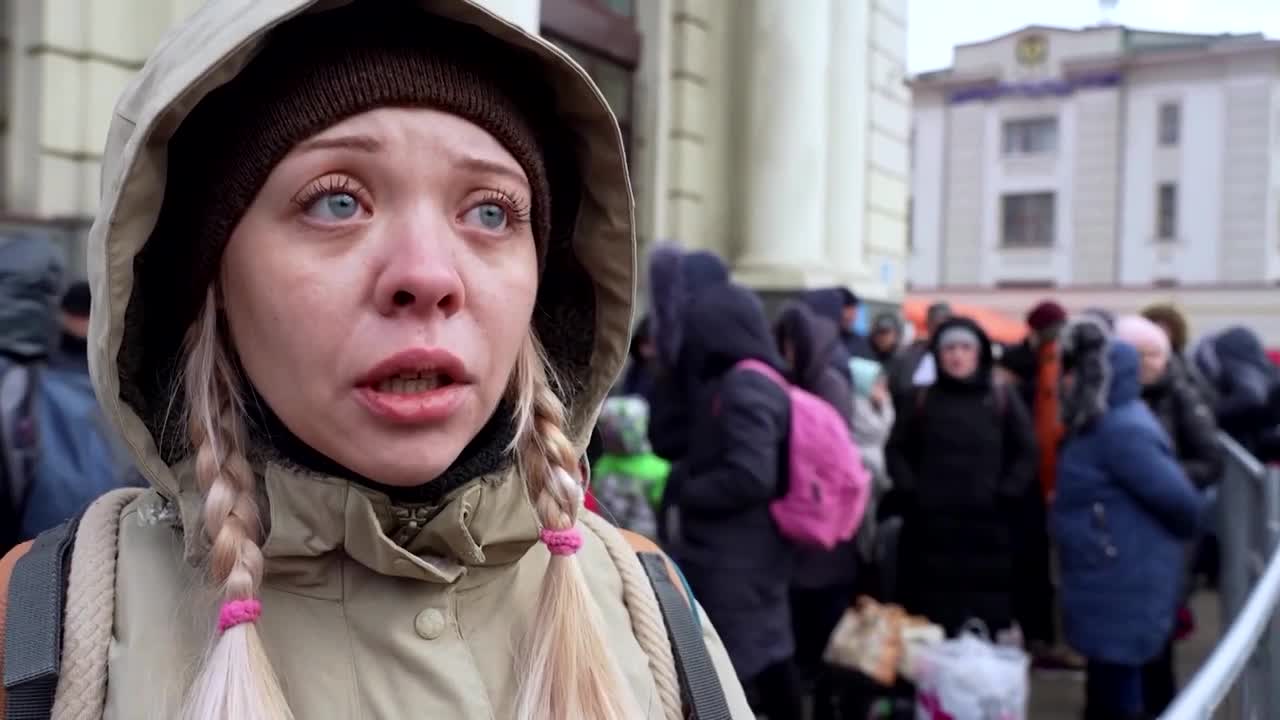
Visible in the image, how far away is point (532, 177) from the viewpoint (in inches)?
47.4

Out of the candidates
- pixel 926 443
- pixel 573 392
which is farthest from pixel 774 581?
pixel 573 392

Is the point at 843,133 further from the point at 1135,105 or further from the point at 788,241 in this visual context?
the point at 1135,105

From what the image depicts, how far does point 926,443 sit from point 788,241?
165 inches

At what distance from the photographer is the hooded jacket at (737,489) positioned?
3660 mm

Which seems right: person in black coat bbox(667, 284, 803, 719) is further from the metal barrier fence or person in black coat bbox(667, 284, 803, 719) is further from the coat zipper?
the coat zipper

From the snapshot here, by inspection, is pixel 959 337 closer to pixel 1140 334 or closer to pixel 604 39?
pixel 1140 334

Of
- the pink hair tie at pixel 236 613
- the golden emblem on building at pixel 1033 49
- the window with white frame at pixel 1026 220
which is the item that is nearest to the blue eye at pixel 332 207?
the pink hair tie at pixel 236 613

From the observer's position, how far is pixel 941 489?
4500mm

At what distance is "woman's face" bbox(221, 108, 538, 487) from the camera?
103 cm

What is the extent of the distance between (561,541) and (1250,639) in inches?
52.7

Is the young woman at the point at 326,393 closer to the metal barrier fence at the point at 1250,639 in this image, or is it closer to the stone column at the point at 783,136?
the metal barrier fence at the point at 1250,639

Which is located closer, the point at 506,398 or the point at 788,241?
the point at 506,398

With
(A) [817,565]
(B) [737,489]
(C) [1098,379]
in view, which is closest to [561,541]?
(B) [737,489]

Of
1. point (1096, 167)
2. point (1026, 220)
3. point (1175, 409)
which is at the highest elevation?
point (1096, 167)
